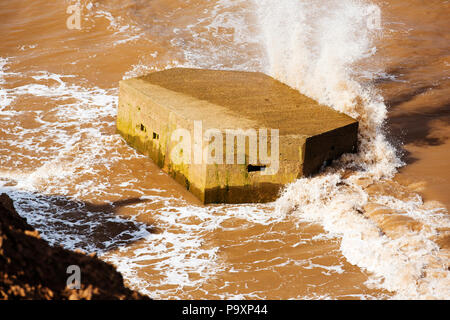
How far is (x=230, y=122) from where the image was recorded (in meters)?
8.09

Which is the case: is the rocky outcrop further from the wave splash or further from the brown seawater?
the wave splash

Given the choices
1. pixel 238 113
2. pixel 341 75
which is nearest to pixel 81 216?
pixel 238 113

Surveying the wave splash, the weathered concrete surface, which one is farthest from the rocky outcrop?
the weathered concrete surface

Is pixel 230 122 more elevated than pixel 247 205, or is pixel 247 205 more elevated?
pixel 230 122

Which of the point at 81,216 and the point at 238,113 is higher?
the point at 238,113

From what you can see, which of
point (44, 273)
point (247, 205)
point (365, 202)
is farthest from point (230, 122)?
point (44, 273)

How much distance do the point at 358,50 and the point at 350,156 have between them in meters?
6.16

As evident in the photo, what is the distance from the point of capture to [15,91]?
39.0 ft

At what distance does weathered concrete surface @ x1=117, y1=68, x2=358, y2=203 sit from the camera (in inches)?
312

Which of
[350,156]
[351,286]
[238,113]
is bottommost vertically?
[351,286]

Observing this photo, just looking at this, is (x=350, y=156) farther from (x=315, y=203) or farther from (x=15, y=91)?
(x=15, y=91)

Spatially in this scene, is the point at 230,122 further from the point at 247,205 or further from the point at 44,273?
the point at 44,273

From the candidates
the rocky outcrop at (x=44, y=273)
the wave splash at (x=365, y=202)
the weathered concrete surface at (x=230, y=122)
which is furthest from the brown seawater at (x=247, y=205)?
the rocky outcrop at (x=44, y=273)

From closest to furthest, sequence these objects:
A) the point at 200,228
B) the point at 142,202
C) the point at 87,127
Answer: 1. the point at 200,228
2. the point at 142,202
3. the point at 87,127
